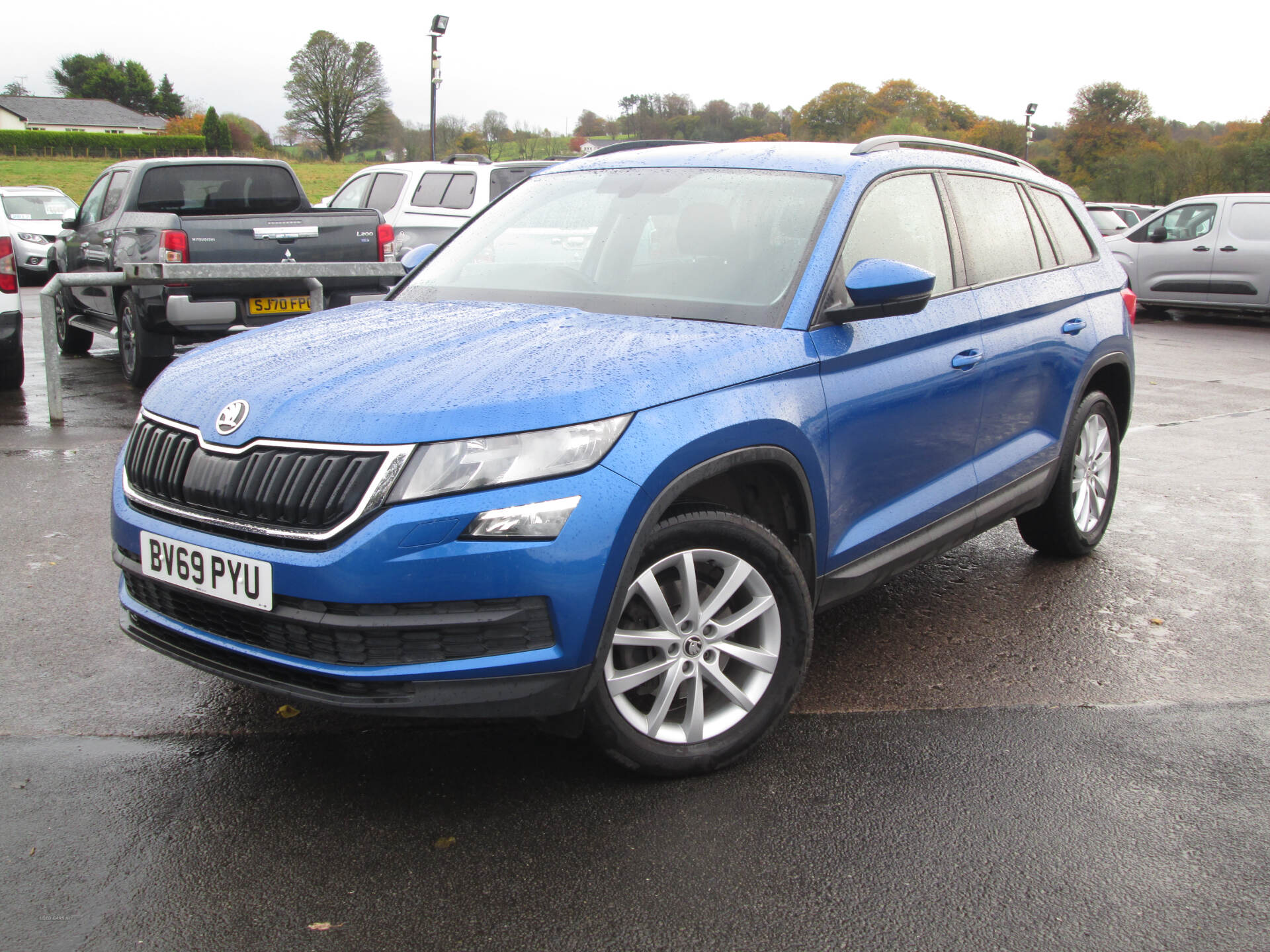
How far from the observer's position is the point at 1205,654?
14.2 feet

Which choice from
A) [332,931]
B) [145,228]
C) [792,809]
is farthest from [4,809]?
[145,228]

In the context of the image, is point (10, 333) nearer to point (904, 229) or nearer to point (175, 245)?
point (175, 245)

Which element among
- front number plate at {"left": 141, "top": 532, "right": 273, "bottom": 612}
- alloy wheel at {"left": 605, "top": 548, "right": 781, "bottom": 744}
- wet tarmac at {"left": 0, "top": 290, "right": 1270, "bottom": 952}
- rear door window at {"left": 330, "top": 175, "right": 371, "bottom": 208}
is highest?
rear door window at {"left": 330, "top": 175, "right": 371, "bottom": 208}

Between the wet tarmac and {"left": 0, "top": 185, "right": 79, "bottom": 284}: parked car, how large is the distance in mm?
18556

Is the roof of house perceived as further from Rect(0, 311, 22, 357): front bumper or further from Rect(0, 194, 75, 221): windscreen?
Rect(0, 311, 22, 357): front bumper

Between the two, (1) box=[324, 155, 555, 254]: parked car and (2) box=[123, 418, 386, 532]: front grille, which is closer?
(2) box=[123, 418, 386, 532]: front grille

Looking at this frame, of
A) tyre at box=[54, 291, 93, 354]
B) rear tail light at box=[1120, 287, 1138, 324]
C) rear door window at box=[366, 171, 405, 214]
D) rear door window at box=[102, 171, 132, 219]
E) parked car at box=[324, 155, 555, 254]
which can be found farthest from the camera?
rear door window at box=[366, 171, 405, 214]

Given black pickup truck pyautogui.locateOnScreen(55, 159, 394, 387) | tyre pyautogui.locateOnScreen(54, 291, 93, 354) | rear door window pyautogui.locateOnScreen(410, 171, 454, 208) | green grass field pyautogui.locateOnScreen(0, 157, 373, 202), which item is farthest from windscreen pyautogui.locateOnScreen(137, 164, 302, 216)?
green grass field pyautogui.locateOnScreen(0, 157, 373, 202)

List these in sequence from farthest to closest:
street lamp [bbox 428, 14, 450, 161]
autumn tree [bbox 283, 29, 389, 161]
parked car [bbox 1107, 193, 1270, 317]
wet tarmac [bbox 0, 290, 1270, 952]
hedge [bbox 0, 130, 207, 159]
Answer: autumn tree [bbox 283, 29, 389, 161], hedge [bbox 0, 130, 207, 159], street lamp [bbox 428, 14, 450, 161], parked car [bbox 1107, 193, 1270, 317], wet tarmac [bbox 0, 290, 1270, 952]

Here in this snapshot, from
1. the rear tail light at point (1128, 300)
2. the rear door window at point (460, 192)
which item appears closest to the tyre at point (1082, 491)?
the rear tail light at point (1128, 300)

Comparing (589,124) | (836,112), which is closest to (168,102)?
(836,112)

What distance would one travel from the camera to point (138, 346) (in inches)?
367

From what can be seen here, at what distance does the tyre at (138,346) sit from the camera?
9.27m

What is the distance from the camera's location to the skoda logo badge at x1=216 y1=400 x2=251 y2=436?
290cm
